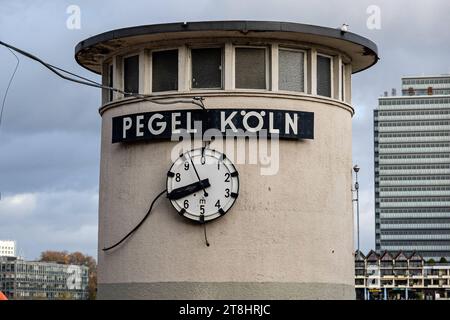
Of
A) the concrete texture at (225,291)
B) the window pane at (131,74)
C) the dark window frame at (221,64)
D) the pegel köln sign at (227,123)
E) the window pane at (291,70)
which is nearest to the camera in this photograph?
the concrete texture at (225,291)

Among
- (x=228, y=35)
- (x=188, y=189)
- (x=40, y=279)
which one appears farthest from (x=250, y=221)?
(x=40, y=279)

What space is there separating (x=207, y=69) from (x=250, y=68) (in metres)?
1.00

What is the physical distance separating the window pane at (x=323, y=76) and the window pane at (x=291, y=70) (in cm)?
59

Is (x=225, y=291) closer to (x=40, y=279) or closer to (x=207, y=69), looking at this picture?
(x=207, y=69)

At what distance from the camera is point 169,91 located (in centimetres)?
2314

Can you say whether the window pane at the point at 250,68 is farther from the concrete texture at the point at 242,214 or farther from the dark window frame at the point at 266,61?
the concrete texture at the point at 242,214

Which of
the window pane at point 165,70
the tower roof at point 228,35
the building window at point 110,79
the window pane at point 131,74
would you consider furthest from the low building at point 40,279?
the window pane at point 165,70

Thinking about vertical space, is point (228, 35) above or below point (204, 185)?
above

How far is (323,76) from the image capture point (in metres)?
24.0

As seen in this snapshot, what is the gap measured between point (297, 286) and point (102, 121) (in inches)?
255

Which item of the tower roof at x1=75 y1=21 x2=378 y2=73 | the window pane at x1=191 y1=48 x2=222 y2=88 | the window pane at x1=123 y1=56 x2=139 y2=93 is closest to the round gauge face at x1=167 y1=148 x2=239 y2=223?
the window pane at x1=191 y1=48 x2=222 y2=88

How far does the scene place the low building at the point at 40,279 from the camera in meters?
137

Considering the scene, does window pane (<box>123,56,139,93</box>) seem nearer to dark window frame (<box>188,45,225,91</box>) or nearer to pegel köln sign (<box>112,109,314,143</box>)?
pegel köln sign (<box>112,109,314,143</box>)
